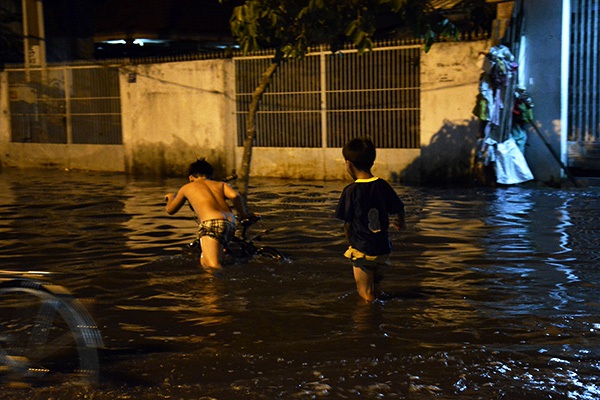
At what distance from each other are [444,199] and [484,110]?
174cm

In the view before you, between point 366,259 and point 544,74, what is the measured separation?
A: 359 inches

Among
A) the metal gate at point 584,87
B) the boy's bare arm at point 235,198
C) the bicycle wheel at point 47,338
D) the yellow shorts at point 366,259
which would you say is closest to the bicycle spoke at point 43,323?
the bicycle wheel at point 47,338

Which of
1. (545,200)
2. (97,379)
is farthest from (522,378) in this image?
(545,200)

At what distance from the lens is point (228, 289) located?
7.70 metres

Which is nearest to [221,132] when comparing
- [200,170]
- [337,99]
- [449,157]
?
[337,99]

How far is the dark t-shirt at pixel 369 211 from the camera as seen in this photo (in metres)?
6.59

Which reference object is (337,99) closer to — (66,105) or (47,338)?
(66,105)

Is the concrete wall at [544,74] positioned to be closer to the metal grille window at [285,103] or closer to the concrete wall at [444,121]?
the concrete wall at [444,121]

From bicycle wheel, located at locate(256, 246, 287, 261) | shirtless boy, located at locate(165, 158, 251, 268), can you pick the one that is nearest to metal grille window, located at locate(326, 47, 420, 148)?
bicycle wheel, located at locate(256, 246, 287, 261)

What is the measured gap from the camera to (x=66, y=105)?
70.1 ft

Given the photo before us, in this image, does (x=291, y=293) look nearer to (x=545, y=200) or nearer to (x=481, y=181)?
(x=545, y=200)

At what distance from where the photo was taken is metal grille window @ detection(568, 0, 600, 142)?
574 inches

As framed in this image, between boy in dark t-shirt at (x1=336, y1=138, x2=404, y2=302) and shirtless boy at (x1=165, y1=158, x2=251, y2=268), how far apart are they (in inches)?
73.6

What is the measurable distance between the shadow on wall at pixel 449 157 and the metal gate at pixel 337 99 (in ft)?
1.36
